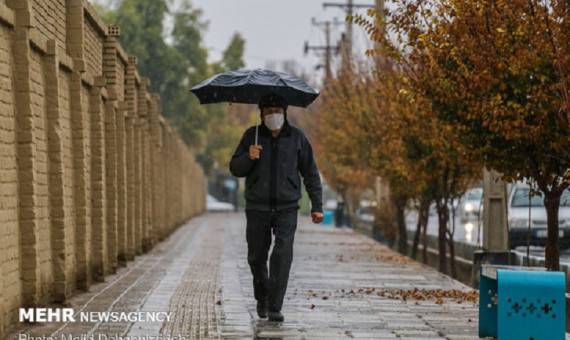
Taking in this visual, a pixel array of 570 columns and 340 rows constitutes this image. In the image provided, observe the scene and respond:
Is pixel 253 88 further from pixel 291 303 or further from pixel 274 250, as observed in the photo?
pixel 291 303

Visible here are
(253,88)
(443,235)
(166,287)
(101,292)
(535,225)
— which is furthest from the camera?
(535,225)

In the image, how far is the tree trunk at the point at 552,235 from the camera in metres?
13.5

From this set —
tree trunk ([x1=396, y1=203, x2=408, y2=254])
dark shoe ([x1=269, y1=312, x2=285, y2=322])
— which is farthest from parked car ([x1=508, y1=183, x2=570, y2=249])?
dark shoe ([x1=269, y1=312, x2=285, y2=322])

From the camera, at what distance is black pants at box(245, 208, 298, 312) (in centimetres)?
1019

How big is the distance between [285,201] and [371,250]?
16.0 meters

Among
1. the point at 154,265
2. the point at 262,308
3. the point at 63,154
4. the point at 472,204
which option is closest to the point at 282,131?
the point at 262,308

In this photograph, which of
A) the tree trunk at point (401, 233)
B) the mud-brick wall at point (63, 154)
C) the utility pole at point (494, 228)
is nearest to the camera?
the mud-brick wall at point (63, 154)

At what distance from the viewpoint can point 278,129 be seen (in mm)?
10320

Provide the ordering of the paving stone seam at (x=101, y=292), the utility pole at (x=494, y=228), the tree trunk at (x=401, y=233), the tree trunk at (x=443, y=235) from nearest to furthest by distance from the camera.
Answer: the paving stone seam at (x=101, y=292), the utility pole at (x=494, y=228), the tree trunk at (x=443, y=235), the tree trunk at (x=401, y=233)

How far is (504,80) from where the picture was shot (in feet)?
41.3

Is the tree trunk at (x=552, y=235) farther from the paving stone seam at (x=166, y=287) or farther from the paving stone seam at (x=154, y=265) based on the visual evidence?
the paving stone seam at (x=154, y=265)

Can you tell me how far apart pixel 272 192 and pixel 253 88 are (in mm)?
1243

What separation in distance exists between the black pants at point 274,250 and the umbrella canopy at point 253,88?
1.20 m

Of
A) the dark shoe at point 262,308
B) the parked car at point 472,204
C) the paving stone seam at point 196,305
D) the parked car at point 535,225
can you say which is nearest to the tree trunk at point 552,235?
the paving stone seam at point 196,305
